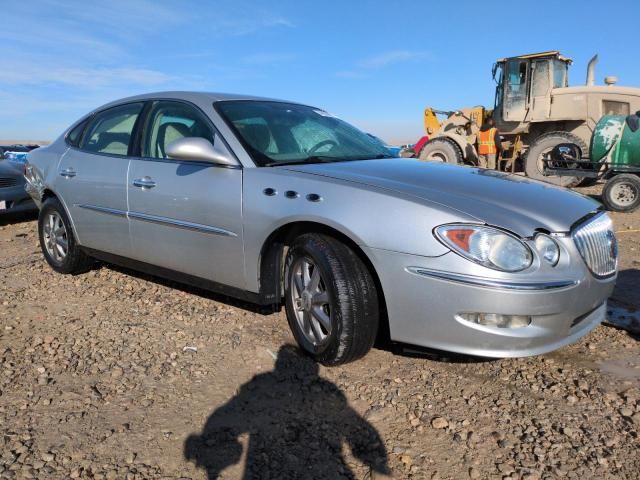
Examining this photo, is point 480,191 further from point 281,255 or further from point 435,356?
point 281,255

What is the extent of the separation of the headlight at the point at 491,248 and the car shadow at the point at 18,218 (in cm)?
787

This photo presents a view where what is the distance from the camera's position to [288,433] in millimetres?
2367

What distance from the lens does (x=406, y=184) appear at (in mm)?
2818

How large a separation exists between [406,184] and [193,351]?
1.58 meters

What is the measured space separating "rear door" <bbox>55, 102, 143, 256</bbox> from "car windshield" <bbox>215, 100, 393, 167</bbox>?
0.94m

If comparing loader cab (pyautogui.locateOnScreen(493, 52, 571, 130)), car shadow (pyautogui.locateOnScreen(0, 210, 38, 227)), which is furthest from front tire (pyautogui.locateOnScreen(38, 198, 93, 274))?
loader cab (pyautogui.locateOnScreen(493, 52, 571, 130))

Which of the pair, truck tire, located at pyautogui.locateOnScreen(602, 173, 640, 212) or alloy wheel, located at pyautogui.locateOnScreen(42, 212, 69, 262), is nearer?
alloy wheel, located at pyautogui.locateOnScreen(42, 212, 69, 262)

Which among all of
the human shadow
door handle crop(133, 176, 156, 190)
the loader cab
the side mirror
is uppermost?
the loader cab

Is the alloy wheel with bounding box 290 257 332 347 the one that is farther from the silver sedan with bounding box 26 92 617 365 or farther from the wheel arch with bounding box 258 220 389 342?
the wheel arch with bounding box 258 220 389 342

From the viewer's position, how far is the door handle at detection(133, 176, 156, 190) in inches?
145

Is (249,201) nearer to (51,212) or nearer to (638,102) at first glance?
(51,212)

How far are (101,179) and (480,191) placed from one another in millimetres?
2789

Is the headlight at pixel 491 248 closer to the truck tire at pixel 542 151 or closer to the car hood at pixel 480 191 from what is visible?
the car hood at pixel 480 191

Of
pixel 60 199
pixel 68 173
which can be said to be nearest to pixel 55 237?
pixel 60 199
